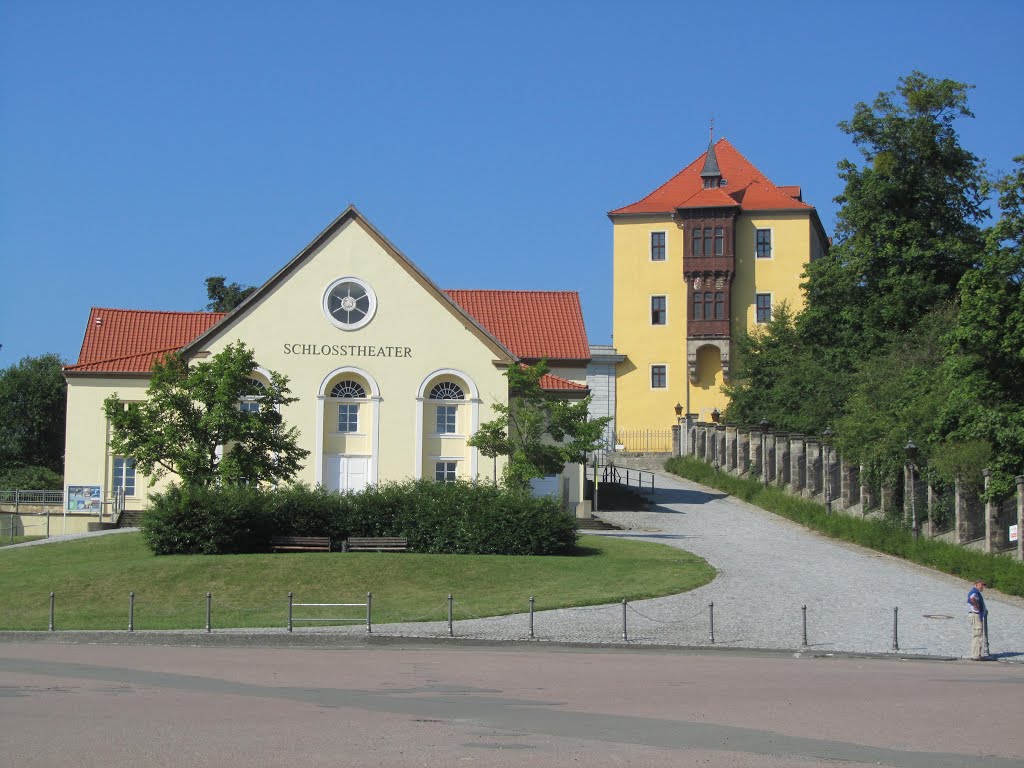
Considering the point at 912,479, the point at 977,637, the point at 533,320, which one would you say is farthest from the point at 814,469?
the point at 977,637

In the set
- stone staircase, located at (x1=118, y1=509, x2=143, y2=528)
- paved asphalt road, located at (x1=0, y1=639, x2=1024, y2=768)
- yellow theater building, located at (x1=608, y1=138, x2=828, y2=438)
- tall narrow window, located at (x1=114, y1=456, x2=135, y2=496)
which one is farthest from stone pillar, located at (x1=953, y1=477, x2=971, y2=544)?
yellow theater building, located at (x1=608, y1=138, x2=828, y2=438)

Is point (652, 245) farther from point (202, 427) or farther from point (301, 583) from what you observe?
point (301, 583)

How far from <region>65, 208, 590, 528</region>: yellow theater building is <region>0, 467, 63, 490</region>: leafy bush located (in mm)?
18128

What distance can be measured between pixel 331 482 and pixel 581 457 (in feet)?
35.5

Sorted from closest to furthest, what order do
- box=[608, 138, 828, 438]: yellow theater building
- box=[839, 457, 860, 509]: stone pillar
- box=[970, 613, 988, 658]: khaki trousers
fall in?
box=[970, 613, 988, 658]: khaki trousers → box=[839, 457, 860, 509]: stone pillar → box=[608, 138, 828, 438]: yellow theater building

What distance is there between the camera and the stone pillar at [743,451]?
56.3 meters

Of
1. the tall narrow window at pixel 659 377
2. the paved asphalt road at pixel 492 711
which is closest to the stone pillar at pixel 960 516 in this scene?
the paved asphalt road at pixel 492 711

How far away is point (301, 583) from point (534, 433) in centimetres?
1176

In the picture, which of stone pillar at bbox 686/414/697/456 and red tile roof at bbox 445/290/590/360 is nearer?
red tile roof at bbox 445/290/590/360

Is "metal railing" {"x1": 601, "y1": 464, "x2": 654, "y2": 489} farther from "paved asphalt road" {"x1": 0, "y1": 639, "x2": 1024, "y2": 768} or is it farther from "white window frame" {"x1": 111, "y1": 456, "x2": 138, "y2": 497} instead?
"paved asphalt road" {"x1": 0, "y1": 639, "x2": 1024, "y2": 768}

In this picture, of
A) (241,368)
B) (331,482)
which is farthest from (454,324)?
(241,368)

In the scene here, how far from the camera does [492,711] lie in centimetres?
1495

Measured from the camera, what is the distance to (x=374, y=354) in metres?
47.8

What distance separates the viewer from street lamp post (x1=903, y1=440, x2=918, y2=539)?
3788cm
